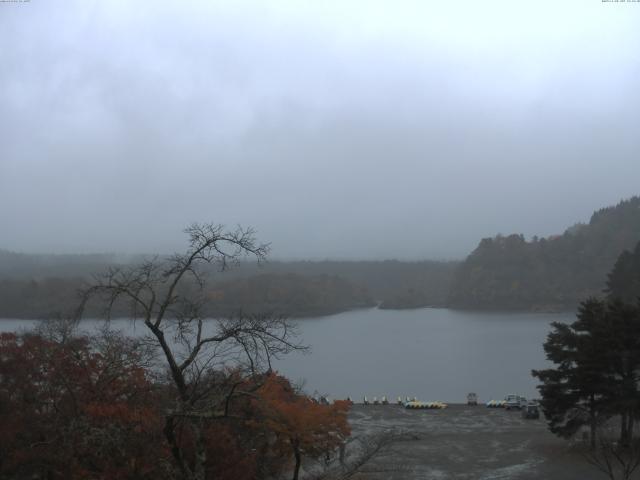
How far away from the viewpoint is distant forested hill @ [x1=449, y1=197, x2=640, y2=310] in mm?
74250

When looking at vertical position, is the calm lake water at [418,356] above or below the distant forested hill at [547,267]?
below

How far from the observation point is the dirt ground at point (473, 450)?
1134 centimetres

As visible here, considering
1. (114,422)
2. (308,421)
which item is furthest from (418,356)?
(114,422)

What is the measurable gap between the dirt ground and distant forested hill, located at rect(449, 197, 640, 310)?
Answer: 5785 cm

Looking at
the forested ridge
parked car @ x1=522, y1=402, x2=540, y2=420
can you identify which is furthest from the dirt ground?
the forested ridge

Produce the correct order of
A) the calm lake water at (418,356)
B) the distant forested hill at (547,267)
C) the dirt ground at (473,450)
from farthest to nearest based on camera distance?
the distant forested hill at (547,267), the calm lake water at (418,356), the dirt ground at (473,450)

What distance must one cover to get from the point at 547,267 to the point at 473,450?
69.5 meters

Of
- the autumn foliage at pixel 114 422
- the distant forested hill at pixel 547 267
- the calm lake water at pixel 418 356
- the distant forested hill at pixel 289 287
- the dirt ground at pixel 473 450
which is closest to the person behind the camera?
the autumn foliage at pixel 114 422

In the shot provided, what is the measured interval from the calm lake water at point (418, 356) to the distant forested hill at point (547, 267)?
1120 cm

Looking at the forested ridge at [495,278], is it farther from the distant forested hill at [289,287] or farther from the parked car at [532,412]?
the parked car at [532,412]

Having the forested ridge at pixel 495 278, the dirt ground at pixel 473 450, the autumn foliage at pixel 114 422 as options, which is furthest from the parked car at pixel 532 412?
the forested ridge at pixel 495 278

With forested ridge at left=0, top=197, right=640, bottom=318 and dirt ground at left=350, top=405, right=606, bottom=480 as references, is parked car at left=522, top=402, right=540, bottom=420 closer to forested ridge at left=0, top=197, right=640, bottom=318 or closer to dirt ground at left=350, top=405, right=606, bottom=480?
dirt ground at left=350, top=405, right=606, bottom=480

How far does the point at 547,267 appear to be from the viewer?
78.7 meters

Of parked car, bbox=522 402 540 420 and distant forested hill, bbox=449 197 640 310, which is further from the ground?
distant forested hill, bbox=449 197 640 310
